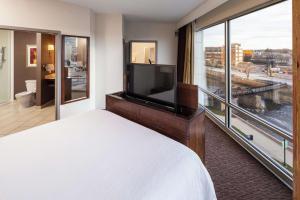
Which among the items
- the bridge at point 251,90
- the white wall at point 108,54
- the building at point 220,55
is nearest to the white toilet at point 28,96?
the white wall at point 108,54

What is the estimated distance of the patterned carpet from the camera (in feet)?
7.52

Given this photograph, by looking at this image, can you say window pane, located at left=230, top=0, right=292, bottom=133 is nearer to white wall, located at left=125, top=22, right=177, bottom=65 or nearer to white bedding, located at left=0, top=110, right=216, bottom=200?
white bedding, located at left=0, top=110, right=216, bottom=200

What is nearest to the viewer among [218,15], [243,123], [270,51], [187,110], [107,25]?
[187,110]

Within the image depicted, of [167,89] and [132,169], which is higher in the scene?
[167,89]

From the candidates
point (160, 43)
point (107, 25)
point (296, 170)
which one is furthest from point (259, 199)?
point (160, 43)

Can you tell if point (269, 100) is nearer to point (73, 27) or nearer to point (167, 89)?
point (167, 89)

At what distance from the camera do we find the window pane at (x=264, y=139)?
106 inches

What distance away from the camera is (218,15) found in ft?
14.2

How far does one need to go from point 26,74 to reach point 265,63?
7.27m

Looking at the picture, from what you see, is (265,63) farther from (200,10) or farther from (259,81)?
(200,10)

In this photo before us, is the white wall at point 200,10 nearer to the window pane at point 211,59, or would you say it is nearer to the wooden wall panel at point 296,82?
the window pane at point 211,59

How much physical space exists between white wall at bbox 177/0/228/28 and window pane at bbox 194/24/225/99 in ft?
1.44

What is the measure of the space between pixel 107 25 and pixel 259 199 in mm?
5080

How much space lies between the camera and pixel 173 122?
Result: 197 centimetres
